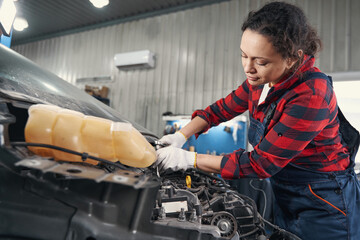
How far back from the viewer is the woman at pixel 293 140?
98cm

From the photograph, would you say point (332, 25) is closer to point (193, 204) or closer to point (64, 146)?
point (193, 204)

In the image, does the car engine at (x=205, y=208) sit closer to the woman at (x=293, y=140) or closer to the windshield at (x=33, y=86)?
the woman at (x=293, y=140)

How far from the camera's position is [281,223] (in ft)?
4.34

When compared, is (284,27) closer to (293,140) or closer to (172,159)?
(293,140)

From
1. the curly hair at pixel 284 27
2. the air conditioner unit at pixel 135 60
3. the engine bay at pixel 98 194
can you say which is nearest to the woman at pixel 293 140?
the curly hair at pixel 284 27

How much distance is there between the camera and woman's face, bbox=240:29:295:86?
0.97 m

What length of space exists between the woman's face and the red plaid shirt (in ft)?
0.22

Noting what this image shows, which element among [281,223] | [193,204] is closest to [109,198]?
[193,204]

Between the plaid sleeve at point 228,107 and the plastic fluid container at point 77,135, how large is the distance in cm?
83

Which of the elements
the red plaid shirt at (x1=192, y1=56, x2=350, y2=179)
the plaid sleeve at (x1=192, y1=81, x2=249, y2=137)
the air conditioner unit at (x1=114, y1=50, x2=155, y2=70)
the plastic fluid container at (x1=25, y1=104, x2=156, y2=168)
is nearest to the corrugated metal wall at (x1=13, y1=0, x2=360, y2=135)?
the air conditioner unit at (x1=114, y1=50, x2=155, y2=70)

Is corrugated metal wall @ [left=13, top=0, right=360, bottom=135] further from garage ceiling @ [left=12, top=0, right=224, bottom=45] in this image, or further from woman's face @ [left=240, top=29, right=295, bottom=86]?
woman's face @ [left=240, top=29, right=295, bottom=86]

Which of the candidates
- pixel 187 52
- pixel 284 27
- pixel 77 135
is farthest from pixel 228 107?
pixel 187 52

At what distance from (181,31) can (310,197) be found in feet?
14.9

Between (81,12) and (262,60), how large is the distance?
5782 millimetres
